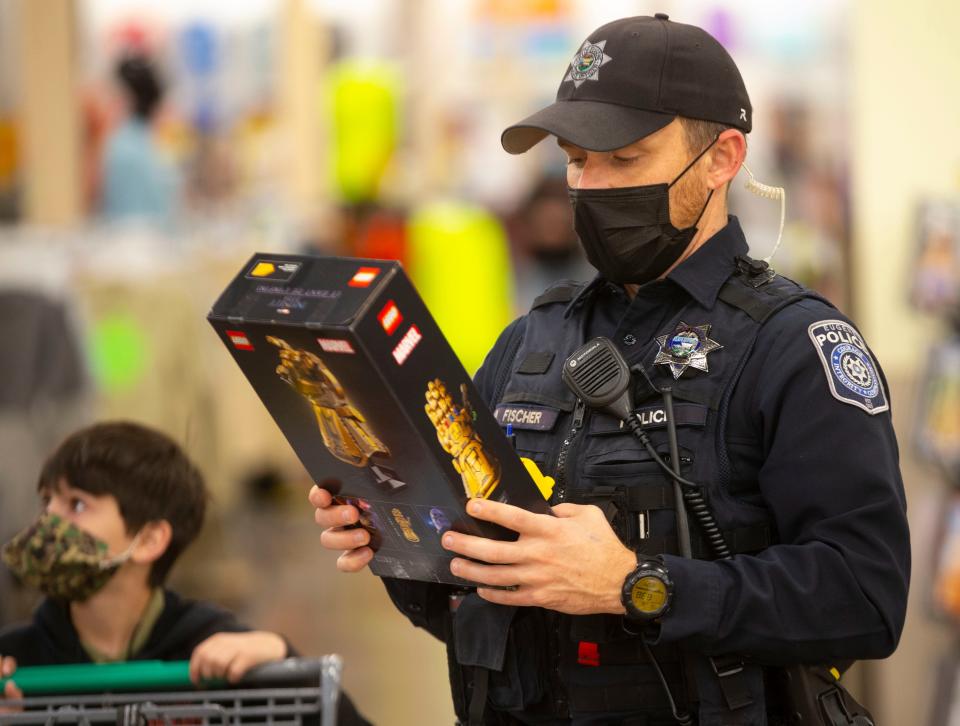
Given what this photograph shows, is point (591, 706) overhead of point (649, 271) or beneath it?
beneath

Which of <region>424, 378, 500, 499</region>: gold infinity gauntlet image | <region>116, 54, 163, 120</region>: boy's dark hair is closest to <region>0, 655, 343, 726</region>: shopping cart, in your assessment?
<region>424, 378, 500, 499</region>: gold infinity gauntlet image

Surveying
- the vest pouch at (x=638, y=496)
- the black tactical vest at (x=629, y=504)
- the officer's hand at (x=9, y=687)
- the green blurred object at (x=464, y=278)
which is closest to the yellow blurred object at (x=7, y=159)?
the green blurred object at (x=464, y=278)

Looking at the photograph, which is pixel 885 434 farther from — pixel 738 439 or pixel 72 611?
pixel 72 611

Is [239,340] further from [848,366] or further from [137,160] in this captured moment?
[137,160]

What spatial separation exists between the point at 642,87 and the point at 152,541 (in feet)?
4.32

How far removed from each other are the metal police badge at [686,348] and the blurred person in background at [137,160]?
17.8 feet

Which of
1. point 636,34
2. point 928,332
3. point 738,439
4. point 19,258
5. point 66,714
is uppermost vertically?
point 636,34

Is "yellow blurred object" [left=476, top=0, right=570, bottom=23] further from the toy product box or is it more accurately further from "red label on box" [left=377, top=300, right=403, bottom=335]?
"red label on box" [left=377, top=300, right=403, bottom=335]

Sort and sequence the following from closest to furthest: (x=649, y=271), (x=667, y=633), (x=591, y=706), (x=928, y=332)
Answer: (x=667, y=633)
(x=591, y=706)
(x=649, y=271)
(x=928, y=332)

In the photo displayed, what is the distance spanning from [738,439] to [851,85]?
293cm

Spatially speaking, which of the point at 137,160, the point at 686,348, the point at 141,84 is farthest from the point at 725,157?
the point at 141,84

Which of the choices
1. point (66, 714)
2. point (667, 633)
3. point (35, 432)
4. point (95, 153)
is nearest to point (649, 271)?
point (667, 633)

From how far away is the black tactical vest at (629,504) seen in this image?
1964 mm

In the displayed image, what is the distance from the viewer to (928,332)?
4465 millimetres
